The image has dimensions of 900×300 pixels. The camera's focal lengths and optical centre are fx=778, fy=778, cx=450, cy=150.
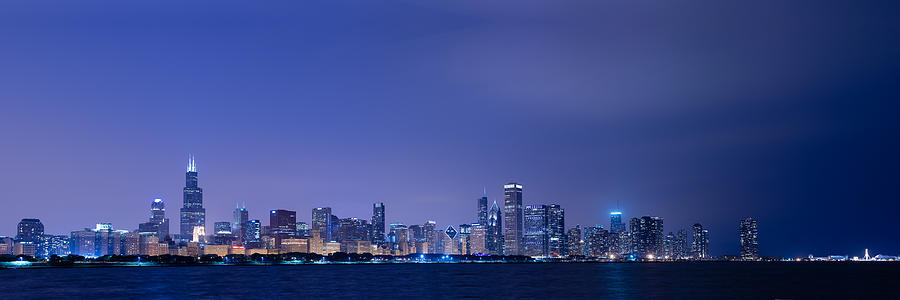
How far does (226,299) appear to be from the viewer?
95625mm

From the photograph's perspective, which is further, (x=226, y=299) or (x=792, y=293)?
(x=792, y=293)

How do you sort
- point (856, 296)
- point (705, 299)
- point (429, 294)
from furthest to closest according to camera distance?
1. point (429, 294)
2. point (856, 296)
3. point (705, 299)

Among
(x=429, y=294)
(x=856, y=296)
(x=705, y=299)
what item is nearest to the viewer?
(x=705, y=299)

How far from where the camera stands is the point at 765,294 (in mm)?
105250

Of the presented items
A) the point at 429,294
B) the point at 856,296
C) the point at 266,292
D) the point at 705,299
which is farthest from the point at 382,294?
the point at 856,296

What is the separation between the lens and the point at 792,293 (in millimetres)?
107500

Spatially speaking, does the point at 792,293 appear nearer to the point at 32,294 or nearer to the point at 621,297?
the point at 621,297

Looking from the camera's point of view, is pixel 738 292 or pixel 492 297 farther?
pixel 738 292

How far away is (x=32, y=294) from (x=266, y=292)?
31285 millimetres

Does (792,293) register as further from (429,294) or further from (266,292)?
(266,292)

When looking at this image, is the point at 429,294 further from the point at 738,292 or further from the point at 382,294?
the point at 738,292

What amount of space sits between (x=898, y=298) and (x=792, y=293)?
1383 cm

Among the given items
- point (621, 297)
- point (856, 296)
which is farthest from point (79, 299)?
point (856, 296)

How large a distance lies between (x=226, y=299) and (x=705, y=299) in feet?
193
